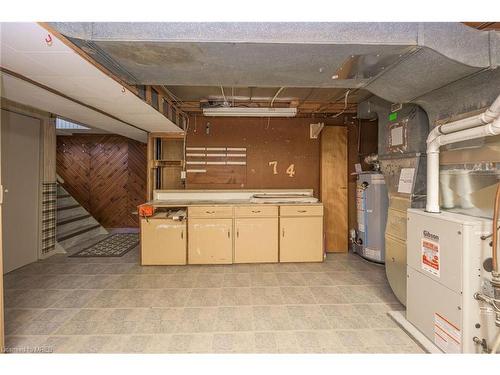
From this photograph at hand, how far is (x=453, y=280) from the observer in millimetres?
1575

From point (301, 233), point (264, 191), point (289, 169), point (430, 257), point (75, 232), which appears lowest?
point (75, 232)

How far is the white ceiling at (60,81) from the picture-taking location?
1.35m

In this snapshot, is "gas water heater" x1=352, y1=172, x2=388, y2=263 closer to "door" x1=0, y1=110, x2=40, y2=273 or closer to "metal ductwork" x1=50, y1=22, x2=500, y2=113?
"metal ductwork" x1=50, y1=22, x2=500, y2=113

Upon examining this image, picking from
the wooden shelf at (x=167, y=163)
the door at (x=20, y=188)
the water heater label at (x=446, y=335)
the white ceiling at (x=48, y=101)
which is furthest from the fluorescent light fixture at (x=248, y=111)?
the water heater label at (x=446, y=335)

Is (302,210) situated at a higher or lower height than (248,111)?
lower

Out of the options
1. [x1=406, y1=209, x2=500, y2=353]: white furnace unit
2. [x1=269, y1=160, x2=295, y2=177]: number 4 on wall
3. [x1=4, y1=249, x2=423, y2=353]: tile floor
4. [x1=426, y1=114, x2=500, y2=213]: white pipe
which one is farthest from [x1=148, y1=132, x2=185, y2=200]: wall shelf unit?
[x1=406, y1=209, x2=500, y2=353]: white furnace unit

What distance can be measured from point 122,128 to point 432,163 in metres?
4.05

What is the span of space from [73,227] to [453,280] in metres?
5.91

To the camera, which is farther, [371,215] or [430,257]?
[371,215]

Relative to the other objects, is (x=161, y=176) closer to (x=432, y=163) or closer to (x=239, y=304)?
(x=239, y=304)

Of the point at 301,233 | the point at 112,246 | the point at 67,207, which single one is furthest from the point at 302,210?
the point at 67,207

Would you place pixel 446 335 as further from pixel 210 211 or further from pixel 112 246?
pixel 112 246

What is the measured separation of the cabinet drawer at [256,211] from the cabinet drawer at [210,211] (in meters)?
0.11

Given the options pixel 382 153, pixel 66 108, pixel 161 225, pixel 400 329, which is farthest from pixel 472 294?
pixel 66 108
